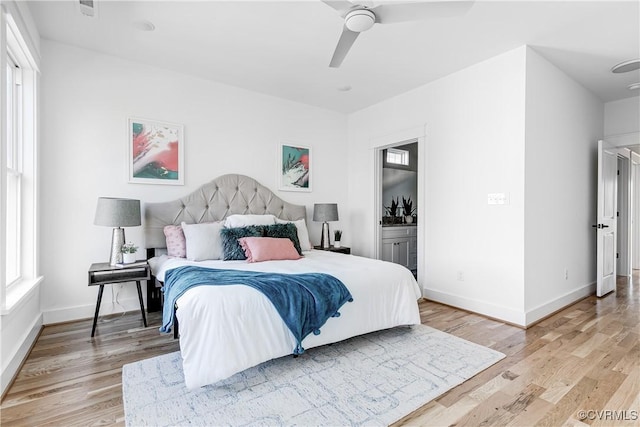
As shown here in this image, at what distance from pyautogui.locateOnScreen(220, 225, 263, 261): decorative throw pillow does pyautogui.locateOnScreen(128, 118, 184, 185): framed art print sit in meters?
0.95

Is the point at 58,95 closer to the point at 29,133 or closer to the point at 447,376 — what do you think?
the point at 29,133

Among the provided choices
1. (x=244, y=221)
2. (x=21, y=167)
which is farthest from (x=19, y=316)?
(x=244, y=221)

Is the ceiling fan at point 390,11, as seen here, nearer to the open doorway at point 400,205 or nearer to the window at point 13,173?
the window at point 13,173

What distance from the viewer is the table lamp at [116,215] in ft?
9.89

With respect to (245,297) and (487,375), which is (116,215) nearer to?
(245,297)

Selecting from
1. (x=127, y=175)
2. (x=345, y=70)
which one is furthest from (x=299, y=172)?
(x=127, y=175)

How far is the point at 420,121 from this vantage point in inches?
167

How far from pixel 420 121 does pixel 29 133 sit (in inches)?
162

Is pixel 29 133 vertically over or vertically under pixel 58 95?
under

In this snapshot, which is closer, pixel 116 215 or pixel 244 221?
pixel 116 215

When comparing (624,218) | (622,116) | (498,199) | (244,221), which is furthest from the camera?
(624,218)

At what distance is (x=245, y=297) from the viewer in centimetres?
213

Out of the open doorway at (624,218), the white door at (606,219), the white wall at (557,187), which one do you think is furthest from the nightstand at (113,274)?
the open doorway at (624,218)

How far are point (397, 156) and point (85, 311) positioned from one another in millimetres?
5350
